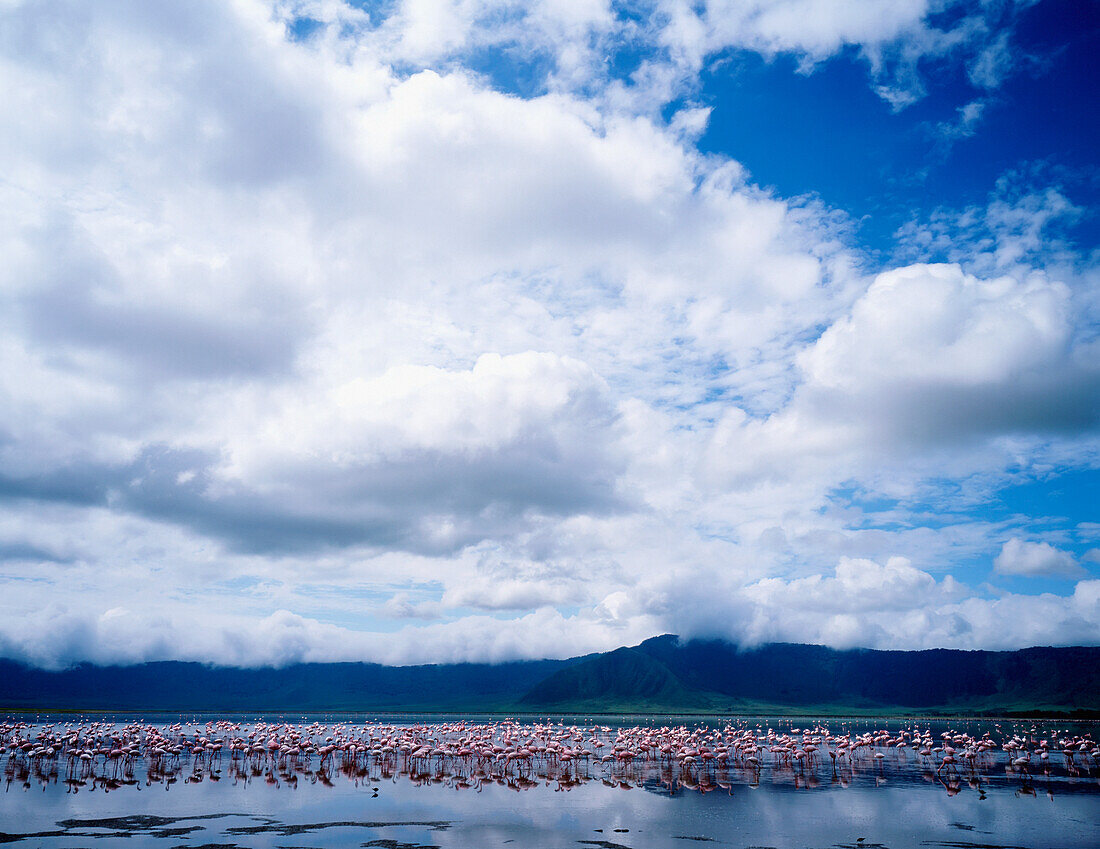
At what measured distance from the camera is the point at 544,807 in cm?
3753

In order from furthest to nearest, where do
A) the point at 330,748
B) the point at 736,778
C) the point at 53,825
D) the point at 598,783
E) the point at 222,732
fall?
1. the point at 222,732
2. the point at 330,748
3. the point at 736,778
4. the point at 598,783
5. the point at 53,825

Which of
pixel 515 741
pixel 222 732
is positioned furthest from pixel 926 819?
pixel 222 732

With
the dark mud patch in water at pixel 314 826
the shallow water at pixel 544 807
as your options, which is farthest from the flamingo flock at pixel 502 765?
the dark mud patch in water at pixel 314 826

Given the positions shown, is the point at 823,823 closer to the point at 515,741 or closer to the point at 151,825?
the point at 151,825

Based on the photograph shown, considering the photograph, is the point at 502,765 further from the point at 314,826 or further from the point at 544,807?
the point at 314,826

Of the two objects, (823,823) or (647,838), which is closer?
(647,838)

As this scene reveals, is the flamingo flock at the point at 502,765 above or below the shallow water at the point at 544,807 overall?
below

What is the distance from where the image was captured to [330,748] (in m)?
62.1

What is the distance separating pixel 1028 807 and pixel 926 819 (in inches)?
356

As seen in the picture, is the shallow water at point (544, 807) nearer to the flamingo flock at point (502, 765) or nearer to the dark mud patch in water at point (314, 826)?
the dark mud patch in water at point (314, 826)

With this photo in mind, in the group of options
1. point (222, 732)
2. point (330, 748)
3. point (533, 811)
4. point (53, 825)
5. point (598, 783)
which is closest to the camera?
point (53, 825)

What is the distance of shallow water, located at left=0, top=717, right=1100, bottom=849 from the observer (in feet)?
94.7

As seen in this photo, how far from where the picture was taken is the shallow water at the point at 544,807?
1137 inches

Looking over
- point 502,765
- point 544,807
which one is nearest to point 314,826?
point 544,807
